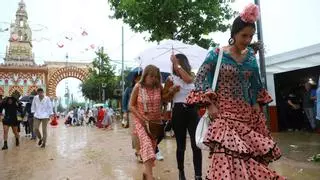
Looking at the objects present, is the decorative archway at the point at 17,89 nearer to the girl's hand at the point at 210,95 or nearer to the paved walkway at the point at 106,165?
the paved walkway at the point at 106,165

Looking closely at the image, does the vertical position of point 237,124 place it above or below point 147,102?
below

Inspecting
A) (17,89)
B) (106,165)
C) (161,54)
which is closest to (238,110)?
(106,165)

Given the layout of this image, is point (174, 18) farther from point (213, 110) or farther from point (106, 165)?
point (213, 110)

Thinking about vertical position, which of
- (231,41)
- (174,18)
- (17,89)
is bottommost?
(231,41)

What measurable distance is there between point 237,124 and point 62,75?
71.0 meters

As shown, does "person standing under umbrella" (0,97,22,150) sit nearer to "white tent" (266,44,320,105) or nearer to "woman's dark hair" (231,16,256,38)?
"white tent" (266,44,320,105)

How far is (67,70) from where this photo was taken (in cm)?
7212

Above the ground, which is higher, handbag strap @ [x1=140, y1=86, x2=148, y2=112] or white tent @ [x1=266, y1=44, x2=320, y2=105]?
white tent @ [x1=266, y1=44, x2=320, y2=105]

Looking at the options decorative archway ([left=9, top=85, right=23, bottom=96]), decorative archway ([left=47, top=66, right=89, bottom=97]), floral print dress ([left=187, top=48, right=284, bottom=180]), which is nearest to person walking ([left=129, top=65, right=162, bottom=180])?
floral print dress ([left=187, top=48, right=284, bottom=180])

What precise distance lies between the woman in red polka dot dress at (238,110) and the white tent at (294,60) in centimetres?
731

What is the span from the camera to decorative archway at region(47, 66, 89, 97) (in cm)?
7100

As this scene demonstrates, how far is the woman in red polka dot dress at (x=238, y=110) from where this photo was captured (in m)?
2.88

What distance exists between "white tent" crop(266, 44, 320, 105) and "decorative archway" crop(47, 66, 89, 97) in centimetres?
6109

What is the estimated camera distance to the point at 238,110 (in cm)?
311
